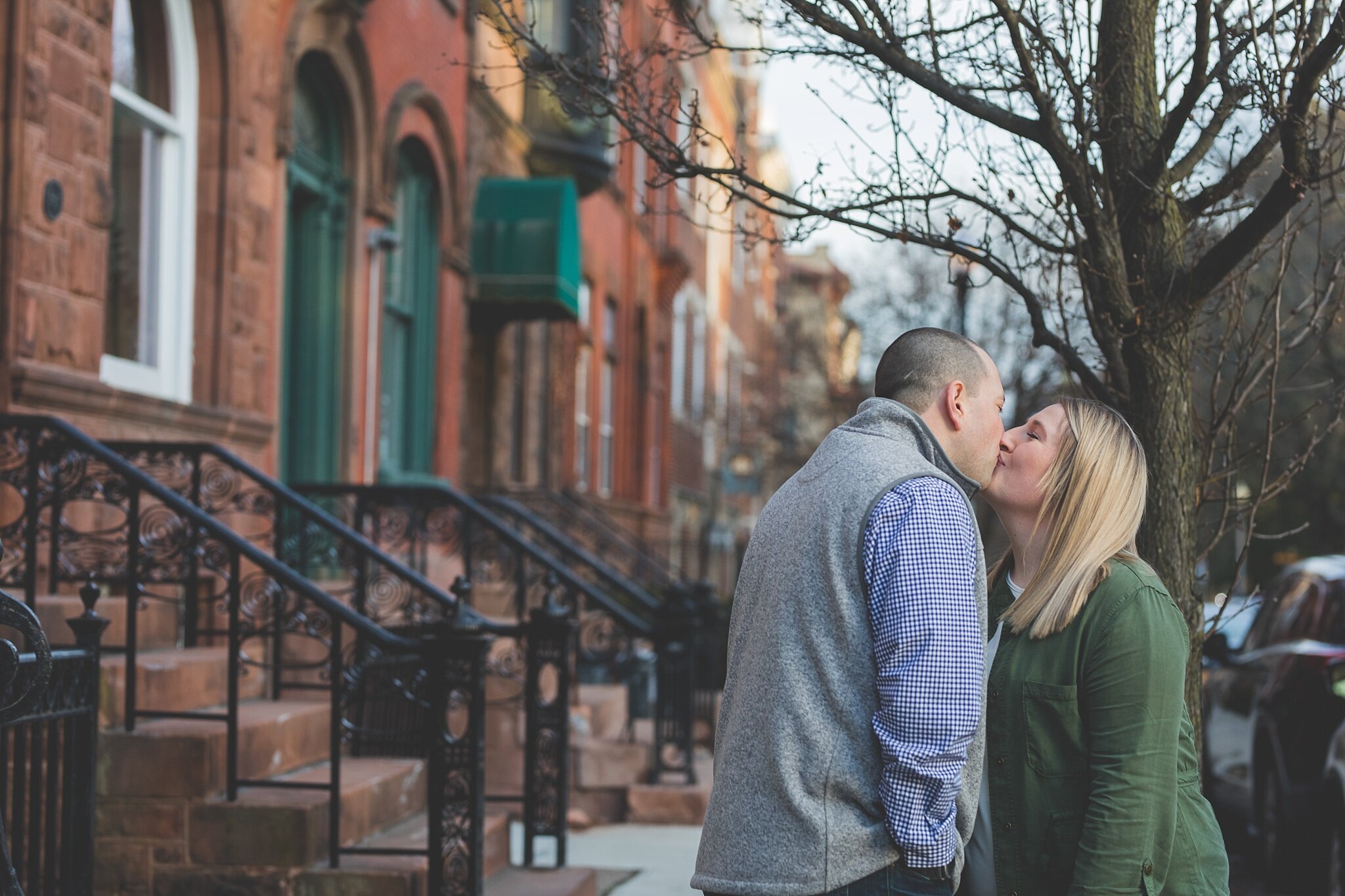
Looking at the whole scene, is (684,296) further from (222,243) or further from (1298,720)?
(1298,720)

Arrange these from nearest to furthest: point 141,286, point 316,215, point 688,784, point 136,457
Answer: point 136,457 → point 141,286 → point 688,784 → point 316,215

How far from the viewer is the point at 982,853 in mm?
3309

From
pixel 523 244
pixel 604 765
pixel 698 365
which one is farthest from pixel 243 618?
pixel 698 365

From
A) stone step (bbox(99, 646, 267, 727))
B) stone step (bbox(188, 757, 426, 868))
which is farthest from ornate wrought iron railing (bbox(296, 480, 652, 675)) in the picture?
stone step (bbox(188, 757, 426, 868))

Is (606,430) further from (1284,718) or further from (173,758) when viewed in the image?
(173,758)

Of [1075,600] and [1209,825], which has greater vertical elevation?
[1075,600]

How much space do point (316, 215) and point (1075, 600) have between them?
31.3ft

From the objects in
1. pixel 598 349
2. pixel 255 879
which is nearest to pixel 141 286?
pixel 255 879

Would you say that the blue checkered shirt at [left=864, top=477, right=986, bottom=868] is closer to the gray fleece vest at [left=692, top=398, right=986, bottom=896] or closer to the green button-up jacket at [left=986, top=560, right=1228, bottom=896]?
the gray fleece vest at [left=692, top=398, right=986, bottom=896]

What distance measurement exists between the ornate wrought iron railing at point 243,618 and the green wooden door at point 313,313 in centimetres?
361

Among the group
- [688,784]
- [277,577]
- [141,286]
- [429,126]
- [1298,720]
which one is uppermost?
[429,126]

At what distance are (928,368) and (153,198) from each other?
707 centimetres

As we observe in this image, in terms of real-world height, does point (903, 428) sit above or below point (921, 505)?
above

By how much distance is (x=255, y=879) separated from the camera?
20.8 feet
